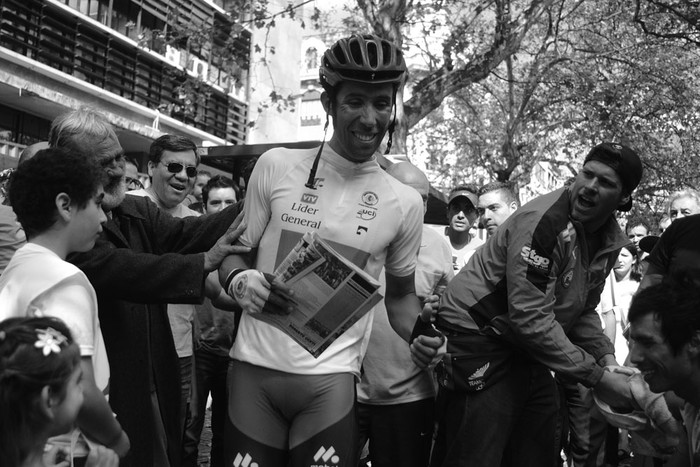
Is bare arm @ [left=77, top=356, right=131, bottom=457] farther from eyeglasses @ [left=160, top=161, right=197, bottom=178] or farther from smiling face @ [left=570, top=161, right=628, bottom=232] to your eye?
eyeglasses @ [left=160, top=161, right=197, bottom=178]

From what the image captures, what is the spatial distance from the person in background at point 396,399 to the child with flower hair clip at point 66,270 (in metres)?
2.20

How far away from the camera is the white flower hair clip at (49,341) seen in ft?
8.17

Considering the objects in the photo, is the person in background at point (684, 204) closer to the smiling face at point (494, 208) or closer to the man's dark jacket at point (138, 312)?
the smiling face at point (494, 208)

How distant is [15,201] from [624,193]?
321 cm

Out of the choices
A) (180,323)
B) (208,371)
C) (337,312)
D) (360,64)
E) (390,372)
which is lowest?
(208,371)

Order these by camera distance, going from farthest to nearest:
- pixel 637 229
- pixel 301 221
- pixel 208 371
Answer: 1. pixel 637 229
2. pixel 208 371
3. pixel 301 221

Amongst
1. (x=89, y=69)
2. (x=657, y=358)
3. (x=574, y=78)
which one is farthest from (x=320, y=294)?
(x=89, y=69)

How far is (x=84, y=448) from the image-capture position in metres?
3.06

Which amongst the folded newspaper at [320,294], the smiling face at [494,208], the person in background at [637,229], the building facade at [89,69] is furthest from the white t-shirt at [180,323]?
the building facade at [89,69]

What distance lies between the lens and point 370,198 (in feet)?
11.9

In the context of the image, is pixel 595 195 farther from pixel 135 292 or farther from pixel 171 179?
Answer: pixel 171 179

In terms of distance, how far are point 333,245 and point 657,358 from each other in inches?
55.2

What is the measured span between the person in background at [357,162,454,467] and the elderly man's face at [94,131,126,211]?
176 cm

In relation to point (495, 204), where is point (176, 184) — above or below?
below
